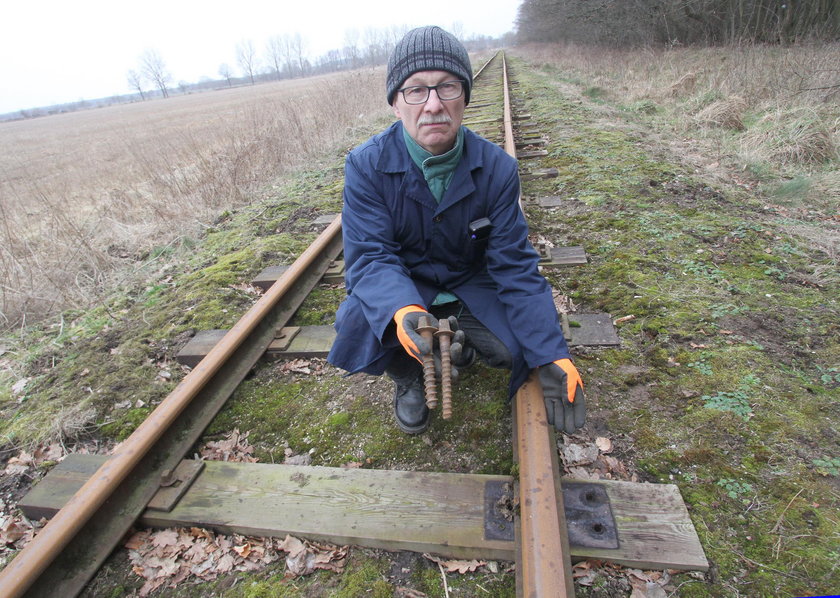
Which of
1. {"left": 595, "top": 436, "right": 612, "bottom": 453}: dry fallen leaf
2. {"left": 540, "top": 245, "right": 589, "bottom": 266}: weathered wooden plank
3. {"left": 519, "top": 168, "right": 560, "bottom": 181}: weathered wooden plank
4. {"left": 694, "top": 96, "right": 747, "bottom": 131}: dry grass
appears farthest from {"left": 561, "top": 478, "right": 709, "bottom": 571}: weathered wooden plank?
{"left": 694, "top": 96, "right": 747, "bottom": 131}: dry grass

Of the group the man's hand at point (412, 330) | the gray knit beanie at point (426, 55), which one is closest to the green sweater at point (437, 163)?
the gray knit beanie at point (426, 55)

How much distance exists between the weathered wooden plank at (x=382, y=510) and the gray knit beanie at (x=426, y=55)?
1594mm

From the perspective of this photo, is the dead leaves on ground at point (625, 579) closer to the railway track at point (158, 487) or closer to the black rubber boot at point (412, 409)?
the railway track at point (158, 487)

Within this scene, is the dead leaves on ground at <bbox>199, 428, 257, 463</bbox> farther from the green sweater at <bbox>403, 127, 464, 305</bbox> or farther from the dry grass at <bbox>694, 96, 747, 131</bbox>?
the dry grass at <bbox>694, 96, 747, 131</bbox>

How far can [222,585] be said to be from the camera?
63.4 inches

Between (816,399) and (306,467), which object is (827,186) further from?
(306,467)

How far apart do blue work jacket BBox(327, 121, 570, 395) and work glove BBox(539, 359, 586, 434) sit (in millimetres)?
114

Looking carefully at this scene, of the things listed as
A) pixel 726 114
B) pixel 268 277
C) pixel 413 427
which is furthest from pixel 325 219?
pixel 726 114

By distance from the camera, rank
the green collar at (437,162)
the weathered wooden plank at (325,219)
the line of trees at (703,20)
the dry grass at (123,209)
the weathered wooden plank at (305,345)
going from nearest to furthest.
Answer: the green collar at (437,162), the weathered wooden plank at (305,345), the dry grass at (123,209), the weathered wooden plank at (325,219), the line of trees at (703,20)

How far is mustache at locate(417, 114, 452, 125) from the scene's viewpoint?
1905mm

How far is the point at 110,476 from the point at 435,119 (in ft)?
6.12

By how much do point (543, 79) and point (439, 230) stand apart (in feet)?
51.3

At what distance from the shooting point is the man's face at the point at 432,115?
74.4 inches

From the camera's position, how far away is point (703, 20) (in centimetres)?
1365
